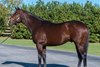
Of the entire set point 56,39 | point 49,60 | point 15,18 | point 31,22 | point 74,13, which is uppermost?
point 15,18

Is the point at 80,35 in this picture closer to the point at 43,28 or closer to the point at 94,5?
the point at 43,28

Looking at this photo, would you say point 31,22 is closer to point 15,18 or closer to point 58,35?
point 15,18

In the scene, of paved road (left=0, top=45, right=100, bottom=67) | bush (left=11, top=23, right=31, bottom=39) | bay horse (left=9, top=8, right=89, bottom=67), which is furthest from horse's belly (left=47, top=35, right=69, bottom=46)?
bush (left=11, top=23, right=31, bottom=39)

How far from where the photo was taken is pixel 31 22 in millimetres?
11258

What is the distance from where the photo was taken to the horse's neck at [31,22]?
11156 millimetres

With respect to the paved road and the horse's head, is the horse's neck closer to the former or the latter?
the horse's head

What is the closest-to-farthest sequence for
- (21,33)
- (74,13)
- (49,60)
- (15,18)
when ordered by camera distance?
(15,18)
(49,60)
(74,13)
(21,33)

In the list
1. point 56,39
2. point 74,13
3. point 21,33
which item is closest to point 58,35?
point 56,39

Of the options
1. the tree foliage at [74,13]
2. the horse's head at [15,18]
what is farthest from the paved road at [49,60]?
the tree foliage at [74,13]

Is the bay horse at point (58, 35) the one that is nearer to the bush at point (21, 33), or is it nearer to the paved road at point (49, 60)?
the paved road at point (49, 60)

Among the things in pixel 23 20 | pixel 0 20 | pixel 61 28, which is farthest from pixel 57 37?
pixel 0 20

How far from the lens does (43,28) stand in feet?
36.2

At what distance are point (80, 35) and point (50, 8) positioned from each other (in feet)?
75.8

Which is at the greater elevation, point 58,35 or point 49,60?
point 58,35
